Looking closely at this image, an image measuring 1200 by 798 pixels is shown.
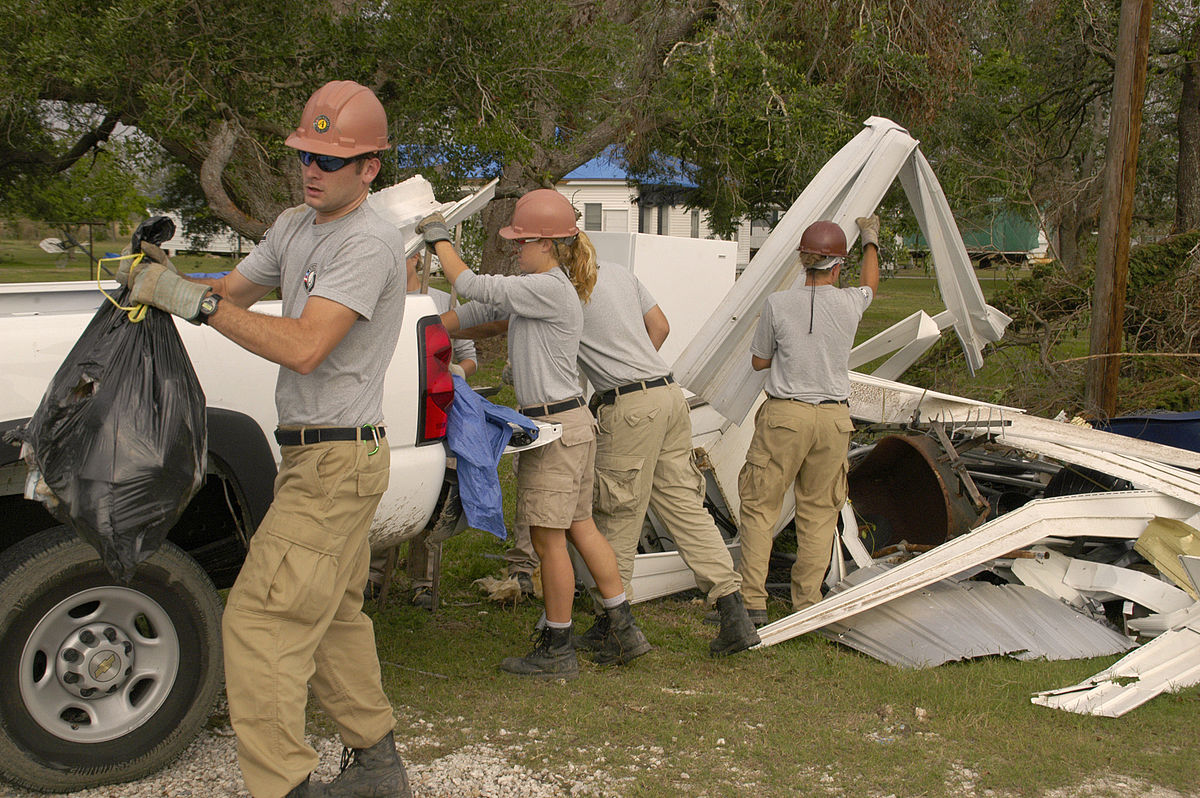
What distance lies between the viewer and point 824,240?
17.0 feet

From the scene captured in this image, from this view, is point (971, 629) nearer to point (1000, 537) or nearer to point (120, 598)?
point (1000, 537)

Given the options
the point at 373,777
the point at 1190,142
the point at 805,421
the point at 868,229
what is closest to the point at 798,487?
the point at 805,421

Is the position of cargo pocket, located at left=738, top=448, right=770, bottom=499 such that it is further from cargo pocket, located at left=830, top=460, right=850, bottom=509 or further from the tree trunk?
the tree trunk

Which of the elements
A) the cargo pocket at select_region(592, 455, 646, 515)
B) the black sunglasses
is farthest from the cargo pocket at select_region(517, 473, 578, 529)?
the black sunglasses

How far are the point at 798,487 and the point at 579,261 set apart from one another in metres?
1.74

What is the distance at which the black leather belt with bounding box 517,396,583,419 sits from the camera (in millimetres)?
4348

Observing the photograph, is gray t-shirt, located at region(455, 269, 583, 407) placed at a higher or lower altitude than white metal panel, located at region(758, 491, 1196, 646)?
higher

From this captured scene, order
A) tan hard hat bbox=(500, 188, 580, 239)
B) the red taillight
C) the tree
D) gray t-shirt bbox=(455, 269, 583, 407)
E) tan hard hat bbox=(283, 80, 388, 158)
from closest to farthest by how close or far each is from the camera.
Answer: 1. tan hard hat bbox=(283, 80, 388, 158)
2. the red taillight
3. gray t-shirt bbox=(455, 269, 583, 407)
4. tan hard hat bbox=(500, 188, 580, 239)
5. the tree

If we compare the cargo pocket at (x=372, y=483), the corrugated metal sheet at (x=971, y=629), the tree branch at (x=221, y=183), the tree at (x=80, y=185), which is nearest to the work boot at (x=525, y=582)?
the corrugated metal sheet at (x=971, y=629)

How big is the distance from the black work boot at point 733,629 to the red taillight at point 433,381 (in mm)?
1606

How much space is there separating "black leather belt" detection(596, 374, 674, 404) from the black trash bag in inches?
86.5

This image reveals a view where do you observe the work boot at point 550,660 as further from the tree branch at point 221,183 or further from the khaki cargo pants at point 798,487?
the tree branch at point 221,183

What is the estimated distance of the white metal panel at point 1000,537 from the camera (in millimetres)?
4750

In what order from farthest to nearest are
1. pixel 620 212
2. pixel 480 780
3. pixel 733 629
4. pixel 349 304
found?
pixel 620 212
pixel 733 629
pixel 480 780
pixel 349 304
